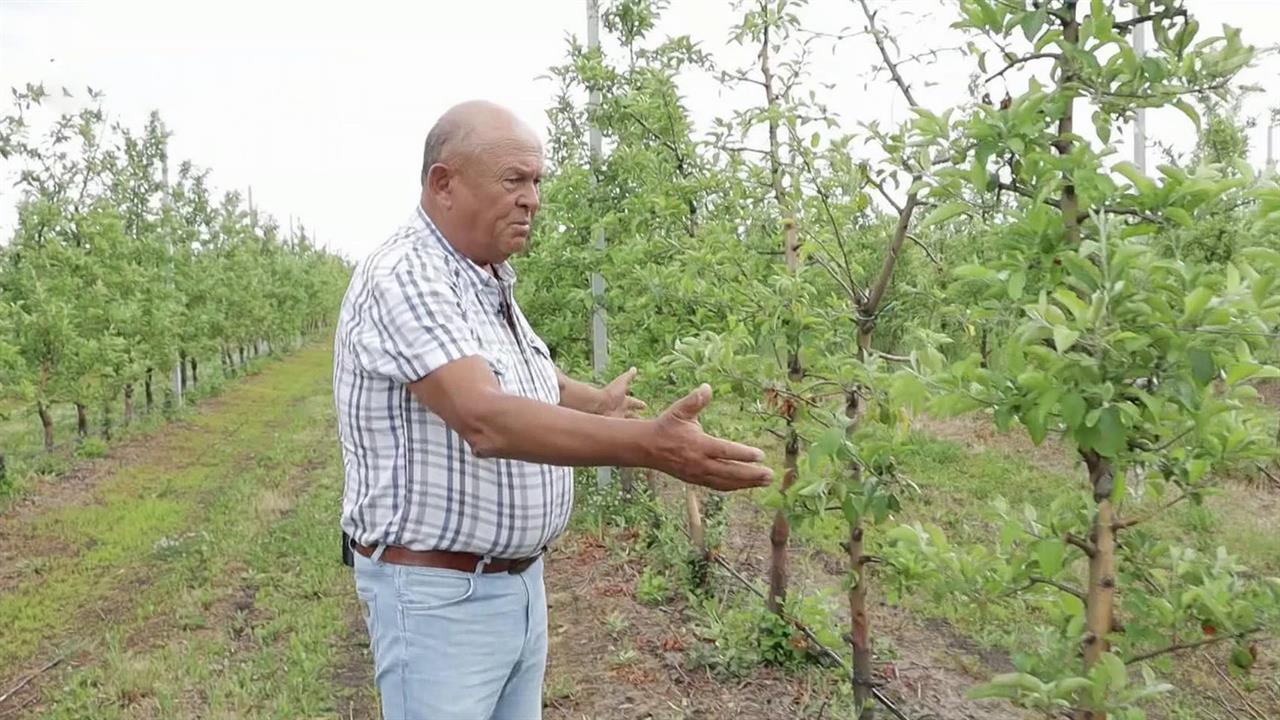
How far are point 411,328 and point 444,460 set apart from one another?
1.01ft

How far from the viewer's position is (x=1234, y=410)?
1.87 metres

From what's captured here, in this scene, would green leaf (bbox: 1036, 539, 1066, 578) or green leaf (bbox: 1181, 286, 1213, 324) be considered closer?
green leaf (bbox: 1181, 286, 1213, 324)

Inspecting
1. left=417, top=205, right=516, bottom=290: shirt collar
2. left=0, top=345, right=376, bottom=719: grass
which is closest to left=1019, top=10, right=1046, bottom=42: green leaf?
Result: left=417, top=205, right=516, bottom=290: shirt collar

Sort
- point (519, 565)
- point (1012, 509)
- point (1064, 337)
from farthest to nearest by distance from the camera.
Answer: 1. point (1012, 509)
2. point (519, 565)
3. point (1064, 337)

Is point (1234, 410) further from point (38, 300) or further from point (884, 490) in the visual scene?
point (38, 300)

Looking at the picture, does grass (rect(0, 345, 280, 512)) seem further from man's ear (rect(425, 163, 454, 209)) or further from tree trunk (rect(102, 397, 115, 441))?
man's ear (rect(425, 163, 454, 209))

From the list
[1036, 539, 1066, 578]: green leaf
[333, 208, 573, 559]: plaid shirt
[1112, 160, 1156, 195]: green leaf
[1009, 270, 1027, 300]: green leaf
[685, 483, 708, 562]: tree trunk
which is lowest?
[685, 483, 708, 562]: tree trunk

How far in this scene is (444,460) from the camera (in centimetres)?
201

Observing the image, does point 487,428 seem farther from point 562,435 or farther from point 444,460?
point 444,460

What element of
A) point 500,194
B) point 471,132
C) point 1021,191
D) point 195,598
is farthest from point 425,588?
point 195,598

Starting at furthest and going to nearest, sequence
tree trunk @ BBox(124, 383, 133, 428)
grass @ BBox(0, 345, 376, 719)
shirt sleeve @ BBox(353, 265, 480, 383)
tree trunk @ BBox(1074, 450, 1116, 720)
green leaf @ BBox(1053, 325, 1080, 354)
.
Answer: tree trunk @ BBox(124, 383, 133, 428) → grass @ BBox(0, 345, 376, 719) → tree trunk @ BBox(1074, 450, 1116, 720) → shirt sleeve @ BBox(353, 265, 480, 383) → green leaf @ BBox(1053, 325, 1080, 354)

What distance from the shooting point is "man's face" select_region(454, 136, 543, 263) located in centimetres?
208

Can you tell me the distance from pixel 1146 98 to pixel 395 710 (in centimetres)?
202

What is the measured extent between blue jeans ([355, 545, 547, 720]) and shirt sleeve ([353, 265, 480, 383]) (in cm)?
46
